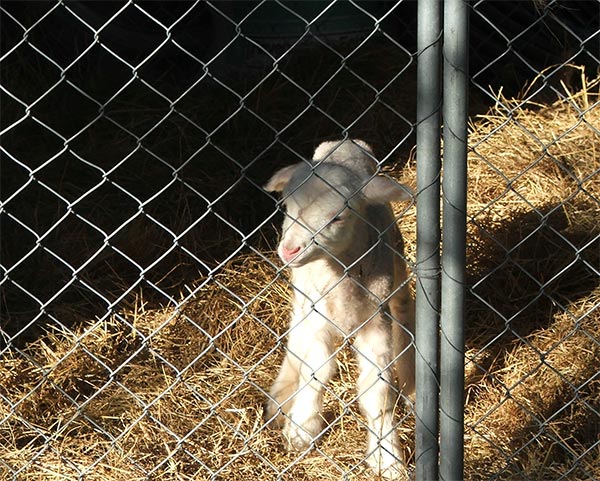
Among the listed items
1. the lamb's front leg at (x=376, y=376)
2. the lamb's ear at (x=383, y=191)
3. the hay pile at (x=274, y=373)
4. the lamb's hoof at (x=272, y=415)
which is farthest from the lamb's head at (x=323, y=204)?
the lamb's hoof at (x=272, y=415)

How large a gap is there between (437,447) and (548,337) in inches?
64.0

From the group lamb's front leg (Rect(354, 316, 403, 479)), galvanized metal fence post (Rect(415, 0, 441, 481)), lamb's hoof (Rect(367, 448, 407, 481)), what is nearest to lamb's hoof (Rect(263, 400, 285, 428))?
lamb's front leg (Rect(354, 316, 403, 479))

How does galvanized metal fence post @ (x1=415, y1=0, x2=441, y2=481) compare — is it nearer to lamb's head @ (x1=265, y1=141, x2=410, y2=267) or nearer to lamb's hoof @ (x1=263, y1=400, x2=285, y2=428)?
lamb's head @ (x1=265, y1=141, x2=410, y2=267)

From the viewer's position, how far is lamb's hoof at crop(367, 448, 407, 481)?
3.15 metres

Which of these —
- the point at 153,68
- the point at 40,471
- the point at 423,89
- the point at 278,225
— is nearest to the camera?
the point at 423,89

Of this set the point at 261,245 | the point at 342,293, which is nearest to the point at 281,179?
the point at 342,293

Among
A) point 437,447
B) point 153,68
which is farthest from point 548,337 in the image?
point 153,68

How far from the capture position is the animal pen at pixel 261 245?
250 centimetres

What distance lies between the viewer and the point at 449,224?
7.70ft

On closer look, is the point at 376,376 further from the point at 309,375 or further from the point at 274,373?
the point at 274,373

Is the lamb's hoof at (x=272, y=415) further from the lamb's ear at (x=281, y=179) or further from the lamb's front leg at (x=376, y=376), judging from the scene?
the lamb's ear at (x=281, y=179)

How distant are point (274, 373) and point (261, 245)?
42.8 inches

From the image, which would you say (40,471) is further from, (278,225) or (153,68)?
(153,68)

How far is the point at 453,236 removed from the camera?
2346mm
